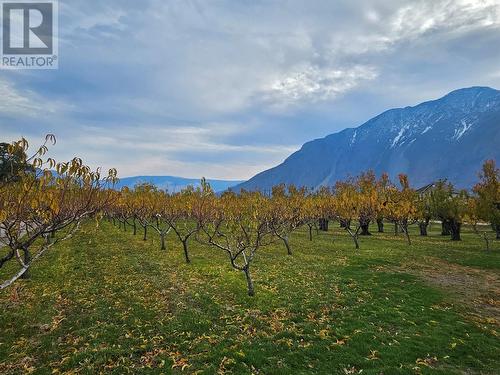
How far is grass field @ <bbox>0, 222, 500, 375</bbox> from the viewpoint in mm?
11930

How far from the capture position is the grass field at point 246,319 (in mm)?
11930

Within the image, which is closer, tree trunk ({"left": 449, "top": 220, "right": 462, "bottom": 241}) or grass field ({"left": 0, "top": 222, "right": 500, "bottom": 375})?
grass field ({"left": 0, "top": 222, "right": 500, "bottom": 375})

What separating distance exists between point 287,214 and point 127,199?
20543 millimetres

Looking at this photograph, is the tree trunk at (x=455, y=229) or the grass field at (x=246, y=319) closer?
the grass field at (x=246, y=319)

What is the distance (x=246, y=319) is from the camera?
15930 mm

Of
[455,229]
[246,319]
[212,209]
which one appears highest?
[212,209]

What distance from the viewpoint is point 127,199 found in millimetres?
43344

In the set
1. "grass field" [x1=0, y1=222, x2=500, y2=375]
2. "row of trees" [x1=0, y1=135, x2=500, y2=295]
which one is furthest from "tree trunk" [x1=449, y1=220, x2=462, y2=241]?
"grass field" [x1=0, y1=222, x2=500, y2=375]

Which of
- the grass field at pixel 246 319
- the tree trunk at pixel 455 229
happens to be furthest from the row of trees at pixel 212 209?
the grass field at pixel 246 319

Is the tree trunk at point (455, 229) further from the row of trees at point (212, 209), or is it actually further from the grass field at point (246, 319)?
the grass field at point (246, 319)

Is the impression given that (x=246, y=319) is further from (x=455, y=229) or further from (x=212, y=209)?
(x=455, y=229)

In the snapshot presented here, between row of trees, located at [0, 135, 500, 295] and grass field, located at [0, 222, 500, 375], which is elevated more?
row of trees, located at [0, 135, 500, 295]

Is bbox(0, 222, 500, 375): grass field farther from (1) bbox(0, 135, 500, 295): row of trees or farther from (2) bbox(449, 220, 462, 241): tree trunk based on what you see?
(2) bbox(449, 220, 462, 241): tree trunk

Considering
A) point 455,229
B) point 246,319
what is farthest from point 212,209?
point 455,229
